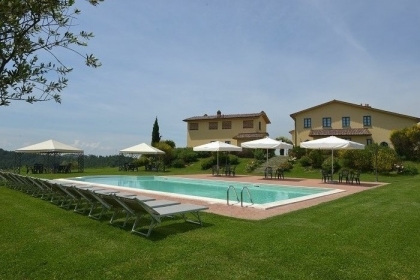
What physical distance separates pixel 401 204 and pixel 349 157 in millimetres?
15693

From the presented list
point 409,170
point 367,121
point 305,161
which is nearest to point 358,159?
point 409,170

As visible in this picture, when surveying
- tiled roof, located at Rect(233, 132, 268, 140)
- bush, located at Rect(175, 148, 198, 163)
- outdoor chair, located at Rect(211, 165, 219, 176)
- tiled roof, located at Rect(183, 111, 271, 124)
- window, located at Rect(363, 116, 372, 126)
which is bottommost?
outdoor chair, located at Rect(211, 165, 219, 176)

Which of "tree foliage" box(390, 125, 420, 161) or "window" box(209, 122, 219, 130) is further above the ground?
"window" box(209, 122, 219, 130)

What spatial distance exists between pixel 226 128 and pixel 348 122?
1462 cm

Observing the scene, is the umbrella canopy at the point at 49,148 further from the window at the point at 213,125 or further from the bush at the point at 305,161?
the bush at the point at 305,161

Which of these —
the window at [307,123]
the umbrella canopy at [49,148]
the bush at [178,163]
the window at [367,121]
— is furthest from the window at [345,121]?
the umbrella canopy at [49,148]

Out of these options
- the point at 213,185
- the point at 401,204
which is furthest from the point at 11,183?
the point at 401,204

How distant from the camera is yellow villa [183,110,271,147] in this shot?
40.9 m

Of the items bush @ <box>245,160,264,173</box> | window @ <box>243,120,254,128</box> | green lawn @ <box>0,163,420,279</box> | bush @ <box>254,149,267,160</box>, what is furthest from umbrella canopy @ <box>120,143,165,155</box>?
green lawn @ <box>0,163,420,279</box>

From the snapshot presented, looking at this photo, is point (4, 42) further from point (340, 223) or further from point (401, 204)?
point (401, 204)

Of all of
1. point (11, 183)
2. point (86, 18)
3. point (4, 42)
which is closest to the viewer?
point (4, 42)

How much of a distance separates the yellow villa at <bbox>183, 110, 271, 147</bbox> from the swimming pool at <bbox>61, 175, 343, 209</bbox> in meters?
18.0

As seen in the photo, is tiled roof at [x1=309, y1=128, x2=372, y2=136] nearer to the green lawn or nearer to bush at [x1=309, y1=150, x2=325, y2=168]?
bush at [x1=309, y1=150, x2=325, y2=168]

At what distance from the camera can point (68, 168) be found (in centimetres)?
2964
